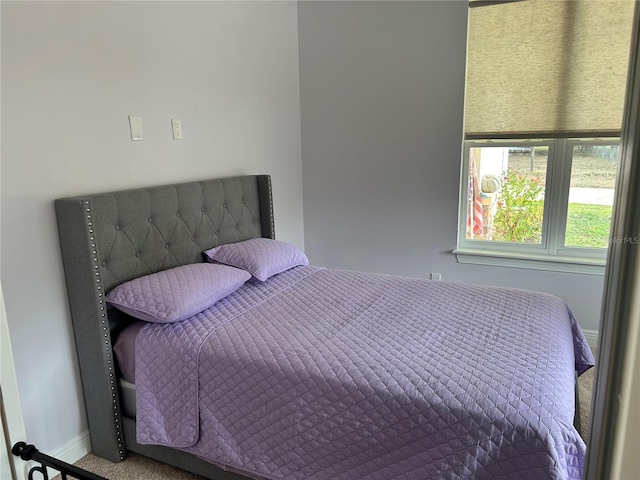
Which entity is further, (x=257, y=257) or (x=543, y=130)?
(x=543, y=130)

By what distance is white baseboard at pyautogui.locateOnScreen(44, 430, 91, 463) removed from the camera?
1.94m

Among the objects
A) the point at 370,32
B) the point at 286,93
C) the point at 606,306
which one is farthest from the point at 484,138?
the point at 606,306

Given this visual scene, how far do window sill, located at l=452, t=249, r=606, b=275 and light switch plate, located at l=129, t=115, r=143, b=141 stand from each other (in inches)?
83.1

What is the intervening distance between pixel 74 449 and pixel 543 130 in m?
2.99

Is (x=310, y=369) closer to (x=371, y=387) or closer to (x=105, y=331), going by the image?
(x=371, y=387)

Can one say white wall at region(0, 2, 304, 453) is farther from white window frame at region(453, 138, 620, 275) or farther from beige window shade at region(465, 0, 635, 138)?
white window frame at region(453, 138, 620, 275)

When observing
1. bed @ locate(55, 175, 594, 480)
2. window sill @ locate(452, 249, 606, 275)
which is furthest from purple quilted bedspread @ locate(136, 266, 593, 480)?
window sill @ locate(452, 249, 606, 275)

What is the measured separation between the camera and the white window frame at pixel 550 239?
282 centimetres

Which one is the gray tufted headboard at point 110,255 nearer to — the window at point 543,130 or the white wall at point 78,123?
the white wall at point 78,123

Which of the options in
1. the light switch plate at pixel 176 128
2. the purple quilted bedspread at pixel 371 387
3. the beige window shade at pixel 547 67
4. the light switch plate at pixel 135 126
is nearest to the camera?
the purple quilted bedspread at pixel 371 387

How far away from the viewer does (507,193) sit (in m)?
3.05

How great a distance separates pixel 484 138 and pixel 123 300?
7.65 ft

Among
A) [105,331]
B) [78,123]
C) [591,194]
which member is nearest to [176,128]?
[78,123]

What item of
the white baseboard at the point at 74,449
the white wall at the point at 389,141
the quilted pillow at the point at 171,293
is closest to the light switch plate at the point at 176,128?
the quilted pillow at the point at 171,293
